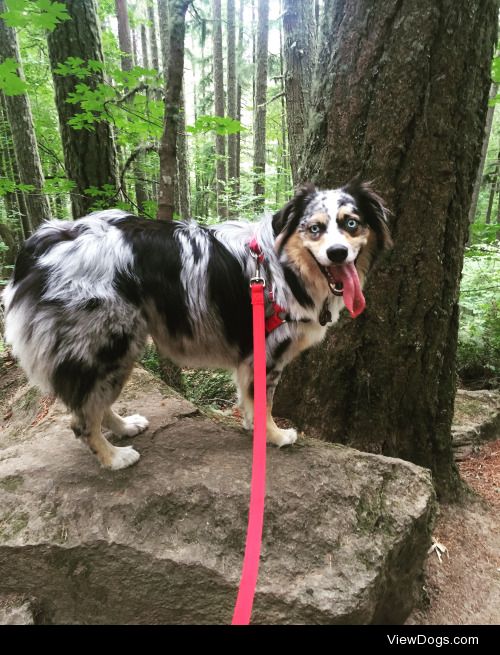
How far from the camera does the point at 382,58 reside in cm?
272

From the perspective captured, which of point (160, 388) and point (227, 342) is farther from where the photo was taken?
point (160, 388)

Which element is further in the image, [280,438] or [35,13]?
[35,13]

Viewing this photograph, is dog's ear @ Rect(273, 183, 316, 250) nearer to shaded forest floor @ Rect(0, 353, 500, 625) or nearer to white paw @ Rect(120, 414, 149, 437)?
white paw @ Rect(120, 414, 149, 437)

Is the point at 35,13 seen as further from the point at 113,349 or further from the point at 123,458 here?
the point at 123,458

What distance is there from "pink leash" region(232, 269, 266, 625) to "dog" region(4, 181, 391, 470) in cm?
47

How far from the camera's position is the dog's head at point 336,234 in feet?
7.88

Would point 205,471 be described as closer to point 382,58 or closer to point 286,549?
point 286,549

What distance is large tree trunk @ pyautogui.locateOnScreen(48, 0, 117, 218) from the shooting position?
5.13 meters

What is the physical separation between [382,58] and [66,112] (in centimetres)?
419

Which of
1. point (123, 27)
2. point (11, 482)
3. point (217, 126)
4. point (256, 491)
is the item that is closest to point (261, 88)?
point (123, 27)

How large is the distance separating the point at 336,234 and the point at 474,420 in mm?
3558

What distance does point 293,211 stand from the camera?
2.58 metres

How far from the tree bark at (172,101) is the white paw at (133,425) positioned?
1765 millimetres
